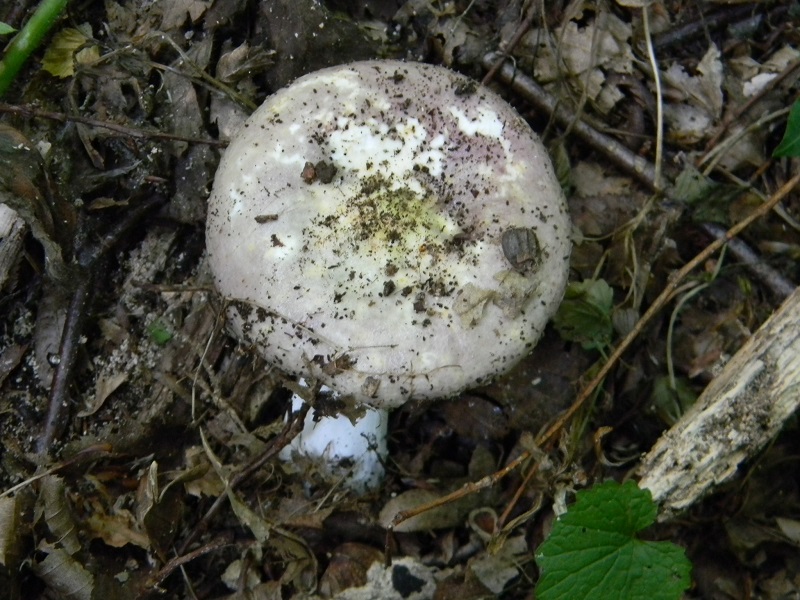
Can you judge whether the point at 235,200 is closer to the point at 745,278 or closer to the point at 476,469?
the point at 476,469

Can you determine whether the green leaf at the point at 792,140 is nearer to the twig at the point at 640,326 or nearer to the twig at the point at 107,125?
the twig at the point at 640,326

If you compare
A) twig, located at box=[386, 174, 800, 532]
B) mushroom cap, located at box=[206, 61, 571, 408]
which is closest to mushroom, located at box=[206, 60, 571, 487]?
mushroom cap, located at box=[206, 61, 571, 408]

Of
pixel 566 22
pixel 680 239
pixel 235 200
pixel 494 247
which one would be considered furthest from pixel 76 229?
pixel 680 239

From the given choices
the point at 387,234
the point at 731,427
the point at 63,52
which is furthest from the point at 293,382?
the point at 63,52

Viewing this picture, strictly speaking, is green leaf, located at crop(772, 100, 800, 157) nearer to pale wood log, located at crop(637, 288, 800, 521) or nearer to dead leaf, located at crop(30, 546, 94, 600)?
pale wood log, located at crop(637, 288, 800, 521)

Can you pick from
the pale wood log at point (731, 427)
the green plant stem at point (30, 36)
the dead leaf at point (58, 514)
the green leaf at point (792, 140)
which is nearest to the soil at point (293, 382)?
the dead leaf at point (58, 514)
